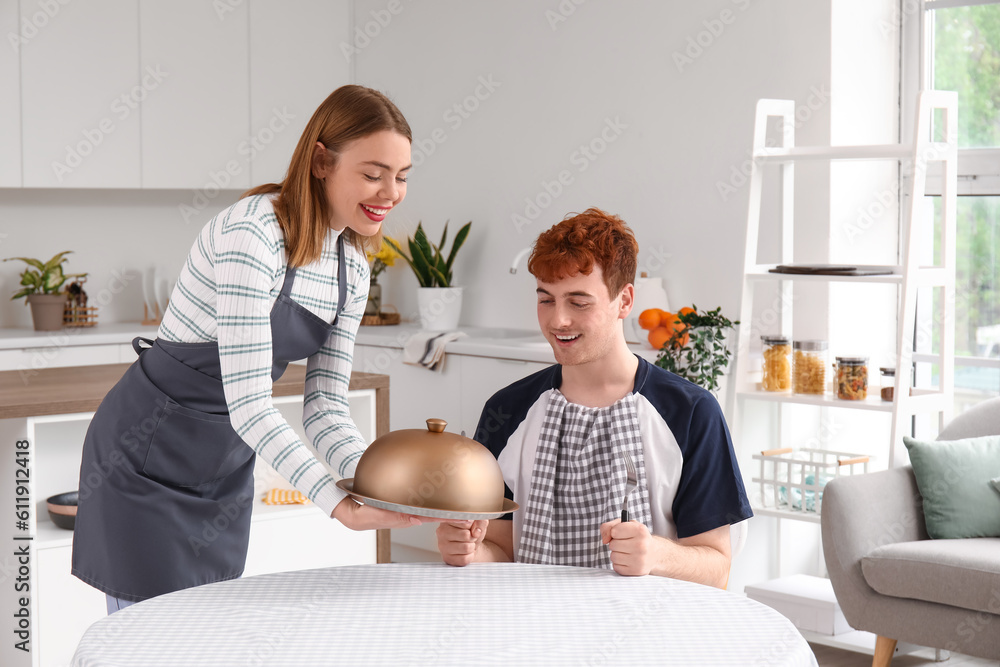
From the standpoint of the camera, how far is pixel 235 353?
1.49 metres

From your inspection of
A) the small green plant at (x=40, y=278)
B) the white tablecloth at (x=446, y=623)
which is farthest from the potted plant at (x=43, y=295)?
the white tablecloth at (x=446, y=623)

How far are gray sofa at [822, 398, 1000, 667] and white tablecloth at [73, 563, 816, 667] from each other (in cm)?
135

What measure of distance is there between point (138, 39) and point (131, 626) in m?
3.70

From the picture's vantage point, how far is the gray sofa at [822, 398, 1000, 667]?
255 centimetres

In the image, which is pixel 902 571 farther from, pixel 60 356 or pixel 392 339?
pixel 60 356

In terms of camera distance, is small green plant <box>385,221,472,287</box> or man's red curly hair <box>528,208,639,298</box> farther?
small green plant <box>385,221,472,287</box>

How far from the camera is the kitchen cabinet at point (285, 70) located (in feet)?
16.0

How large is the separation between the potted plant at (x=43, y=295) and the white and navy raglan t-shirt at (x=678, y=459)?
3195 millimetres

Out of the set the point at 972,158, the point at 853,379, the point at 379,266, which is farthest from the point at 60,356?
the point at 972,158

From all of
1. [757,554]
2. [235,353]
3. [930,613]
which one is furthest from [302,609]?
[757,554]

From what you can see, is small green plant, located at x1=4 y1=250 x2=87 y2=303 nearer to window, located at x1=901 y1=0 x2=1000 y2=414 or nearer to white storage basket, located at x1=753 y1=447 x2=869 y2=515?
white storage basket, located at x1=753 y1=447 x2=869 y2=515

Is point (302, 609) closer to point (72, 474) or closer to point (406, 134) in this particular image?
point (406, 134)

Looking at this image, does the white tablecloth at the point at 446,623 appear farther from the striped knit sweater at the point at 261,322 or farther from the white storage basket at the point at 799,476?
the white storage basket at the point at 799,476

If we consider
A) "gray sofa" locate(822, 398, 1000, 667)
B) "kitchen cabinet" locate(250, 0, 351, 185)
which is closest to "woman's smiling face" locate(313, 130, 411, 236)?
"gray sofa" locate(822, 398, 1000, 667)
